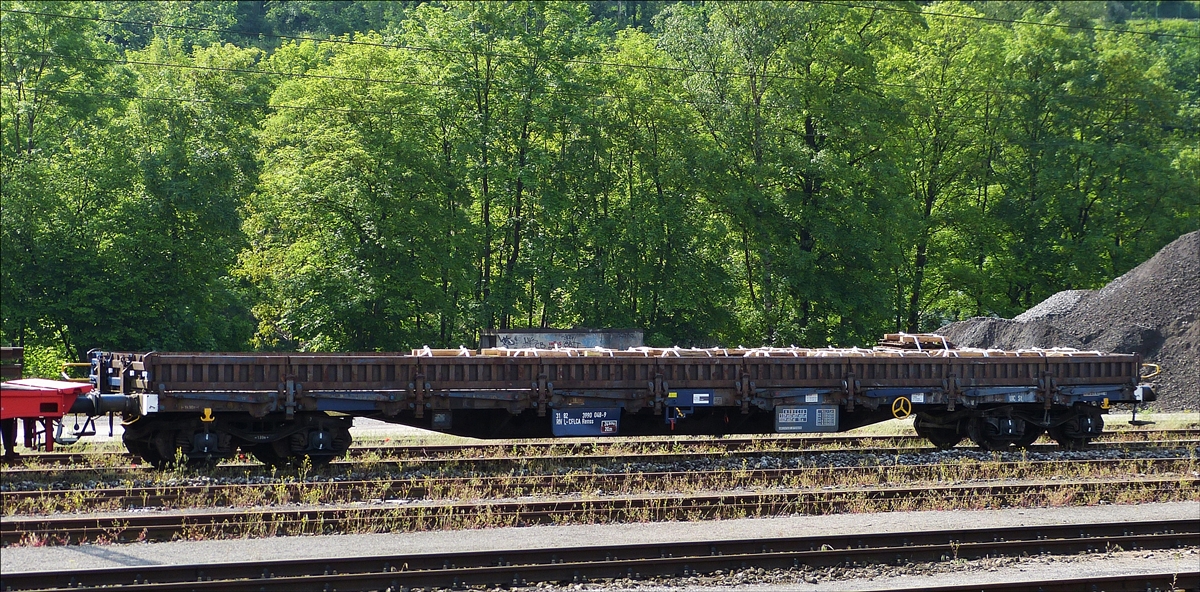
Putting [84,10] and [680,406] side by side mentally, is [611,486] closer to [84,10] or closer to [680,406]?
[680,406]

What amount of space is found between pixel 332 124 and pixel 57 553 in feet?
91.3

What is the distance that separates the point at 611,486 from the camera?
1620 cm

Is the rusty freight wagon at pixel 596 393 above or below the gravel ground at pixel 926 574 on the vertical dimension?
above

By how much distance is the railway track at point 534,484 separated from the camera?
560 inches

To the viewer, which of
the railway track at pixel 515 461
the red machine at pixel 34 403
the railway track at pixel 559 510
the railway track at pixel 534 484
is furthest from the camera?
the railway track at pixel 515 461

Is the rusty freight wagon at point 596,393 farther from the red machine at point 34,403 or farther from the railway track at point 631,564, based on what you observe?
the railway track at point 631,564

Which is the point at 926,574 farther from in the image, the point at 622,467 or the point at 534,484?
the point at 622,467

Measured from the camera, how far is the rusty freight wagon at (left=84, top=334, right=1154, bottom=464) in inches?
640

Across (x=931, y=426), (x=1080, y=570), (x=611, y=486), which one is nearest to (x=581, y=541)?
(x=611, y=486)

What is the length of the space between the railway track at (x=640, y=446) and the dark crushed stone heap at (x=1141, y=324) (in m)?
8.23

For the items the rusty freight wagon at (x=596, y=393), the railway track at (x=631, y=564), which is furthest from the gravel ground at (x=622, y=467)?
the railway track at (x=631, y=564)

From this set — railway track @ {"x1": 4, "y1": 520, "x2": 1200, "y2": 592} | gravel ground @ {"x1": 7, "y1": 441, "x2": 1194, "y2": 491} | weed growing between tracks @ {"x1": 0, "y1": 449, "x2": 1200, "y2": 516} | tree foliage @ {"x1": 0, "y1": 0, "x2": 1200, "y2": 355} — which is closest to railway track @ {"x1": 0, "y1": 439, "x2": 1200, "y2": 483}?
gravel ground @ {"x1": 7, "y1": 441, "x2": 1194, "y2": 491}

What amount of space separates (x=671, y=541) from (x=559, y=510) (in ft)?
7.34

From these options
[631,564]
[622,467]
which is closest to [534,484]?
[622,467]
